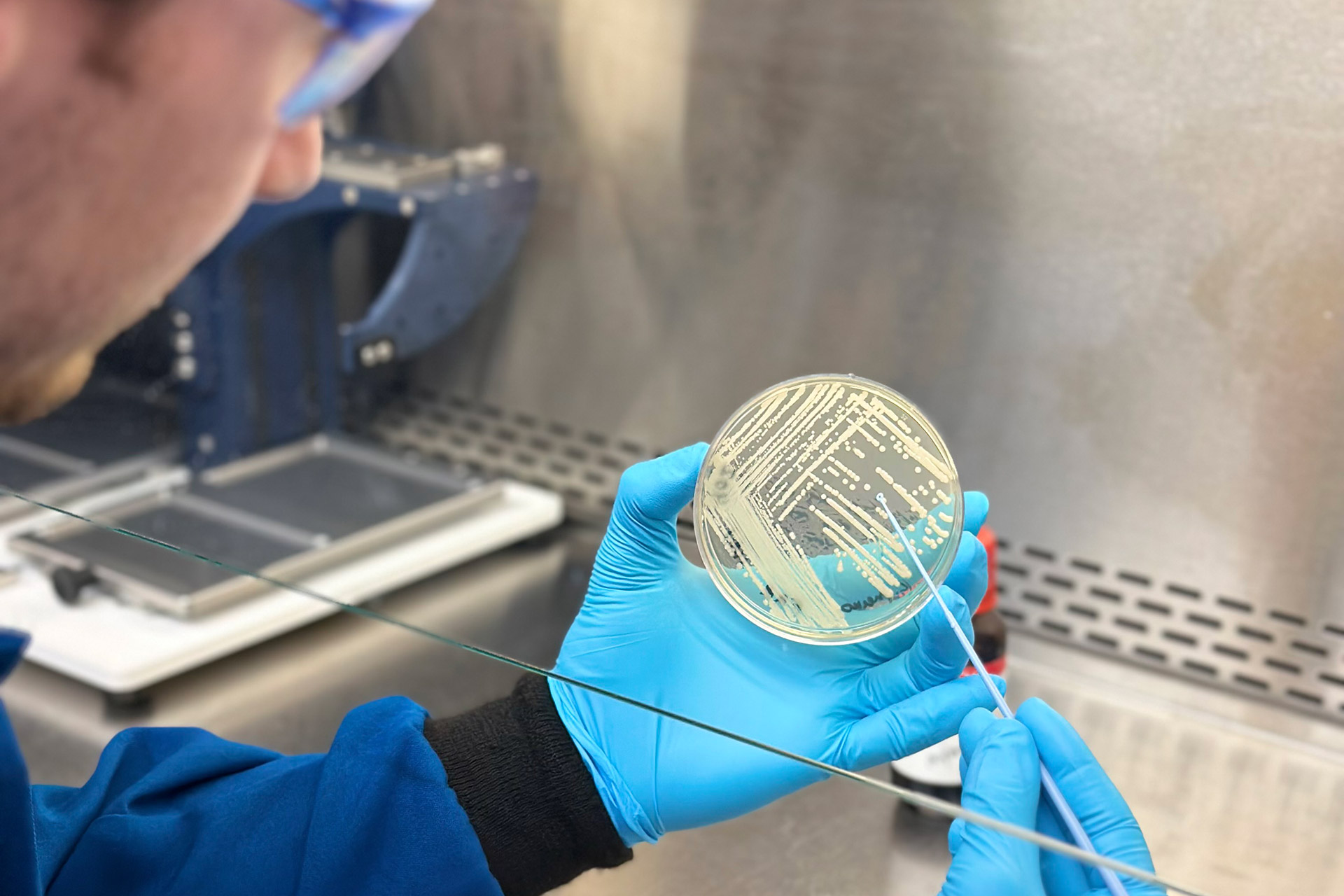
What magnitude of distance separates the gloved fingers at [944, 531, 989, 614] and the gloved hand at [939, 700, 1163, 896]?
0.11 metres

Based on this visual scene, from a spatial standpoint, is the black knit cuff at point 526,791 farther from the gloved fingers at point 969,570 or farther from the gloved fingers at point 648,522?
the gloved fingers at point 969,570

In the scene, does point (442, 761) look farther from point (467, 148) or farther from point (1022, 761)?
point (467, 148)

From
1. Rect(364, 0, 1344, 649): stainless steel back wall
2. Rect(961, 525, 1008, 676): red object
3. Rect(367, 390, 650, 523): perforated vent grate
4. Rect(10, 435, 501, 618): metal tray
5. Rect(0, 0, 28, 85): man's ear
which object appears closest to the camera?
Rect(0, 0, 28, 85): man's ear

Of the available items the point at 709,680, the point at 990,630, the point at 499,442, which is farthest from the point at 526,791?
the point at 499,442

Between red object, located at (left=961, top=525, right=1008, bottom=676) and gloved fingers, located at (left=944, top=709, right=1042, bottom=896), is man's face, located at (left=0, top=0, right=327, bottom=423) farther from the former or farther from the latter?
red object, located at (left=961, top=525, right=1008, bottom=676)

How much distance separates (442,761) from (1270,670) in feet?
3.21

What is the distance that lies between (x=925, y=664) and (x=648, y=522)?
201 millimetres

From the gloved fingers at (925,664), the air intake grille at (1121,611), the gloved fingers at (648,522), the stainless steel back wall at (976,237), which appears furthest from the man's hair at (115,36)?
the stainless steel back wall at (976,237)

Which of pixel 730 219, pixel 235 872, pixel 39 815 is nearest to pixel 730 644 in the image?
pixel 235 872

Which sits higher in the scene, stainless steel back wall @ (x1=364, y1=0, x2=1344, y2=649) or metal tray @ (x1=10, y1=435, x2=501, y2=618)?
stainless steel back wall @ (x1=364, y1=0, x2=1344, y2=649)

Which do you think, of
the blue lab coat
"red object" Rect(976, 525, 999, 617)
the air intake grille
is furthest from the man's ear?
"red object" Rect(976, 525, 999, 617)

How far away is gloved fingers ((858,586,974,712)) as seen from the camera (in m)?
0.80

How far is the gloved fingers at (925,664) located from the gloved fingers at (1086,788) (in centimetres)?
7

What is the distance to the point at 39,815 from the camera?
Result: 0.94m
